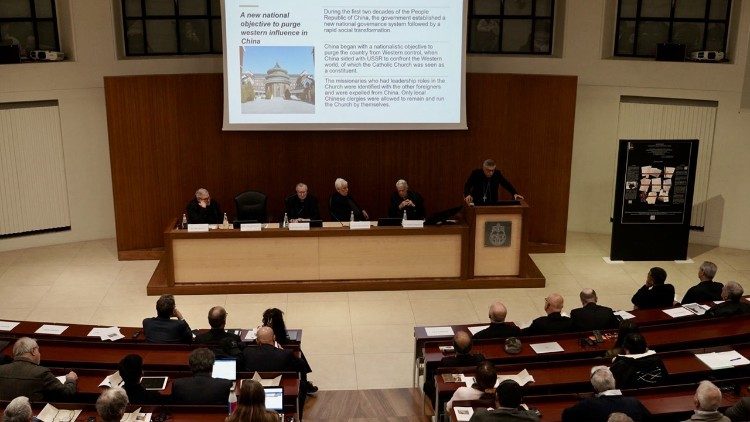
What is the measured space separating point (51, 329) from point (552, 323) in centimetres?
449

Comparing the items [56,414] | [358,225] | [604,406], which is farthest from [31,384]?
[358,225]

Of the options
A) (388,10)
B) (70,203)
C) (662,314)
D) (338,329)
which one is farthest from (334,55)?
(662,314)

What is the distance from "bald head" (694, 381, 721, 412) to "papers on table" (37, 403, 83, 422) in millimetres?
4103

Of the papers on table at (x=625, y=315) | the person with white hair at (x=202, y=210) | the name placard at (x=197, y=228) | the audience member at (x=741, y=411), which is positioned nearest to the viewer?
the audience member at (x=741, y=411)

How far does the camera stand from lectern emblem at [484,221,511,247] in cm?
1004

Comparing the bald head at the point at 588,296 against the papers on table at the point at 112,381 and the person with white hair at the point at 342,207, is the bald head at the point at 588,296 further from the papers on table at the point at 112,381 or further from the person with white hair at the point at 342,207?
the papers on table at the point at 112,381

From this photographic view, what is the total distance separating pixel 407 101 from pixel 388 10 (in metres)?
1.21

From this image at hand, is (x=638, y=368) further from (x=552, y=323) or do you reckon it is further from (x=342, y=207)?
(x=342, y=207)

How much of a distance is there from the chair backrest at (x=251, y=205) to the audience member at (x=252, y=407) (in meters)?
5.70

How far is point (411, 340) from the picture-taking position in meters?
8.82

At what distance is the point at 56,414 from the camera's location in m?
5.53

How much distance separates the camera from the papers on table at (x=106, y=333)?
281 inches

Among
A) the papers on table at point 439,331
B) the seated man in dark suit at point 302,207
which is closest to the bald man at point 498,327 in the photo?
the papers on table at point 439,331

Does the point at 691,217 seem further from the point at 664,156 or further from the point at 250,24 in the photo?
the point at 250,24
